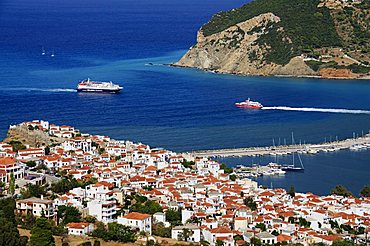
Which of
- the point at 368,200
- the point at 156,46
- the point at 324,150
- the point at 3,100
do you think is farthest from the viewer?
the point at 156,46

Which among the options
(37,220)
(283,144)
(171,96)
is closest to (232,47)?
(171,96)

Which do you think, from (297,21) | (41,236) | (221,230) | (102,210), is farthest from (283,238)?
(297,21)

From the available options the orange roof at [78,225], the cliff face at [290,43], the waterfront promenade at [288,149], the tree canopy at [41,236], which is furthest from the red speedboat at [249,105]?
the tree canopy at [41,236]

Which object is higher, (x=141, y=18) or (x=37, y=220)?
(x=141, y=18)

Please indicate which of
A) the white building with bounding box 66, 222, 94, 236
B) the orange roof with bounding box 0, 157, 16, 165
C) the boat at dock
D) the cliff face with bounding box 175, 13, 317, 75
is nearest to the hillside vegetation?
the cliff face with bounding box 175, 13, 317, 75

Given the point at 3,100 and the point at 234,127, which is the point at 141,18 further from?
the point at 234,127

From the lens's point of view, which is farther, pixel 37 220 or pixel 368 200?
pixel 368 200

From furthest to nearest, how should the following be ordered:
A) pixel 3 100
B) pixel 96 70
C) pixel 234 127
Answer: pixel 96 70 < pixel 3 100 < pixel 234 127

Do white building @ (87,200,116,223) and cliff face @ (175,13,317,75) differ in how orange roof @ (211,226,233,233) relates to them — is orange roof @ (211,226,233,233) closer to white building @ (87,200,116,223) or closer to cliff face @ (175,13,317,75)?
white building @ (87,200,116,223)
